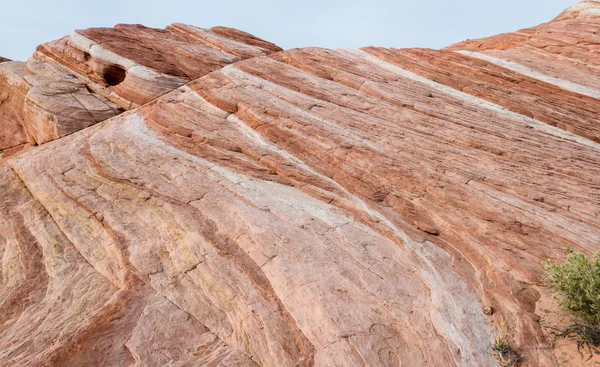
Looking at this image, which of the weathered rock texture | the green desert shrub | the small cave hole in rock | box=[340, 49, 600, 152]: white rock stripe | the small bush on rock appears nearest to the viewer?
the small bush on rock

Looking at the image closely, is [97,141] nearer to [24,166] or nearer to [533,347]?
[24,166]

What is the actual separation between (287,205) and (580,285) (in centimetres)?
734

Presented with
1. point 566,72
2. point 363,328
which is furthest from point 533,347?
point 566,72

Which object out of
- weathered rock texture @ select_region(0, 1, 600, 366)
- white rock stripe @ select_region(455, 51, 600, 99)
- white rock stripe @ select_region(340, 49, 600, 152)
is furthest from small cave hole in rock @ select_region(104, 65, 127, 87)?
white rock stripe @ select_region(455, 51, 600, 99)

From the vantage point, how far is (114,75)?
21.8 meters

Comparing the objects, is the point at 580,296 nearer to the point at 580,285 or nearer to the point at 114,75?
the point at 580,285

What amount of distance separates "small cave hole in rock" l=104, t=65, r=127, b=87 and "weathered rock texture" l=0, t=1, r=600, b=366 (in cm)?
25

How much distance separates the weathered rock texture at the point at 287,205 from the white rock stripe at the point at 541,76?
0.59 ft

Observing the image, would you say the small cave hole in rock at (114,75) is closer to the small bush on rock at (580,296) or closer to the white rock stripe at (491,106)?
the white rock stripe at (491,106)

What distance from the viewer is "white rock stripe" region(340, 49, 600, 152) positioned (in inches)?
636

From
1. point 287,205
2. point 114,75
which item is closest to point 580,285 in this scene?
point 287,205

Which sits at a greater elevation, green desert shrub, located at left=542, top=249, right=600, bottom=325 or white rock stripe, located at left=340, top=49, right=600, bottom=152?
white rock stripe, located at left=340, top=49, right=600, bottom=152

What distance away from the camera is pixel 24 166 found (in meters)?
15.3

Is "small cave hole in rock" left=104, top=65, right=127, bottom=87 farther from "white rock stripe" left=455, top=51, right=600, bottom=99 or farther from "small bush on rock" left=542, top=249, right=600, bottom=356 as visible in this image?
"small bush on rock" left=542, top=249, right=600, bottom=356
